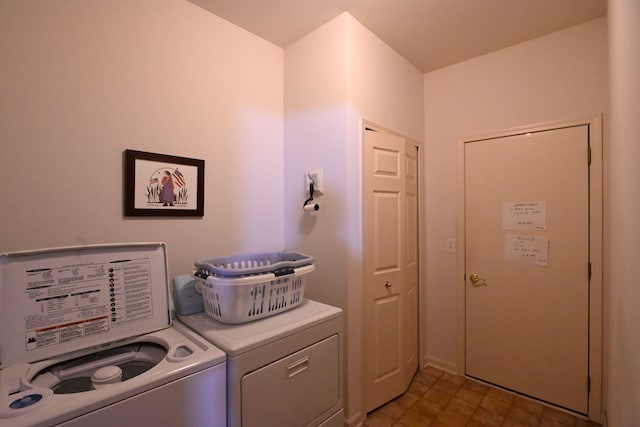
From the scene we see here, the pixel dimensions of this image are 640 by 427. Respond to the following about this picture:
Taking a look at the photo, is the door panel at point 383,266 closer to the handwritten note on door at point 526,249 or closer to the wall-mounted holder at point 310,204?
the wall-mounted holder at point 310,204

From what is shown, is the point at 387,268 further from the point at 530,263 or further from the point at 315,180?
the point at 530,263

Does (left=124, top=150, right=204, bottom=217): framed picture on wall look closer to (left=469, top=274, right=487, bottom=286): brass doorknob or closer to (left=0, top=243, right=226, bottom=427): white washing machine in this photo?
(left=0, top=243, right=226, bottom=427): white washing machine

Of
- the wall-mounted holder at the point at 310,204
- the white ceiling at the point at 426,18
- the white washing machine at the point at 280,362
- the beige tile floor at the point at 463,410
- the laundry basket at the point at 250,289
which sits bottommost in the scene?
the beige tile floor at the point at 463,410

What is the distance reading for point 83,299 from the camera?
3.73 feet

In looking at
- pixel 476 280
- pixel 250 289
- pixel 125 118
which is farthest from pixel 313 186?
pixel 476 280

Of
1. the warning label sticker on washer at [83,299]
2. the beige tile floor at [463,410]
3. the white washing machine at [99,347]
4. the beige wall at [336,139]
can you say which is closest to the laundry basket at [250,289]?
the white washing machine at [99,347]

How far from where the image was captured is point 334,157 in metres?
1.90

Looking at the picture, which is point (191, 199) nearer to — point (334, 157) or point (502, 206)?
point (334, 157)

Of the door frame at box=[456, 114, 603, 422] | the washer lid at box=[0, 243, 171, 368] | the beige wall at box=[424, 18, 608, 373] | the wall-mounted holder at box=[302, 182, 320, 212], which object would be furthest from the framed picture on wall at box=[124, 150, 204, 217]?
the door frame at box=[456, 114, 603, 422]

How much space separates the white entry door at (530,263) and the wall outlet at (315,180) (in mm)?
1333

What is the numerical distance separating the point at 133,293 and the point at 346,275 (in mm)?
1159

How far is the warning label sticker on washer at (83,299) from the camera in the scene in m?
1.05

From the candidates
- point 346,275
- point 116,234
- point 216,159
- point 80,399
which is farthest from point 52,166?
point 346,275

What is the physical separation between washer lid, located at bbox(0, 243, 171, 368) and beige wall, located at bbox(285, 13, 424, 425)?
987 millimetres
